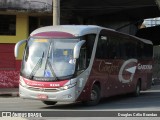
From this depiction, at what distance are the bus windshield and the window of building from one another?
15931mm

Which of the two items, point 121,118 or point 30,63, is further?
point 30,63

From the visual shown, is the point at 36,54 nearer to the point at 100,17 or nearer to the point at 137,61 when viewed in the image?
the point at 137,61

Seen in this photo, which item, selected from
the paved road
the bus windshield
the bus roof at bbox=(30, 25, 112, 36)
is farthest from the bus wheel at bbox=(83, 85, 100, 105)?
the bus roof at bbox=(30, 25, 112, 36)

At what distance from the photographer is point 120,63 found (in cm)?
2161

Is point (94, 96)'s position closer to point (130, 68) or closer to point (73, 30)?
point (73, 30)

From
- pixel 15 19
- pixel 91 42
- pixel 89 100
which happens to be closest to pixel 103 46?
pixel 91 42

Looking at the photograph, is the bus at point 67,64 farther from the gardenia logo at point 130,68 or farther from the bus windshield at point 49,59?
the gardenia logo at point 130,68

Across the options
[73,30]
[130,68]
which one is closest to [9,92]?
[130,68]

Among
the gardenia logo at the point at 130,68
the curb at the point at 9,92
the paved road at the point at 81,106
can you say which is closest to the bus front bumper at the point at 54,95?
the paved road at the point at 81,106

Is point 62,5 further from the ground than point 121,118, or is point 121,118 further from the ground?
point 62,5

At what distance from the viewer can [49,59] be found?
17.4 metres

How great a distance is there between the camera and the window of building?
1312 inches

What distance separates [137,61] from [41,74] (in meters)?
8.40

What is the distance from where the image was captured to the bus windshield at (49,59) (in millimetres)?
17172
